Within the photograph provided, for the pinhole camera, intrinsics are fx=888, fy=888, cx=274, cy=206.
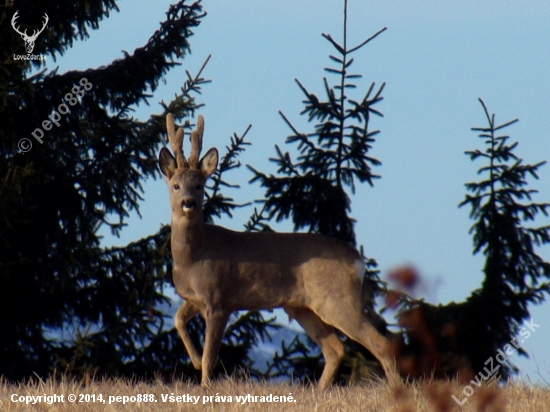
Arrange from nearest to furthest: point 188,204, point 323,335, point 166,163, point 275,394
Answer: point 275,394
point 188,204
point 166,163
point 323,335

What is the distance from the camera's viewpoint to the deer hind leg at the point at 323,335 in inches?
308

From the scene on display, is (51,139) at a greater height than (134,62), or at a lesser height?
lesser

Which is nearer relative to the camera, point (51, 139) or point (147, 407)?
point (147, 407)

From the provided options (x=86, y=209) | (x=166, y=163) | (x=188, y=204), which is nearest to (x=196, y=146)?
(x=166, y=163)

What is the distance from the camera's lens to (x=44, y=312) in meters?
11.4

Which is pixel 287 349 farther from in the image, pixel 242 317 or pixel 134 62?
pixel 134 62

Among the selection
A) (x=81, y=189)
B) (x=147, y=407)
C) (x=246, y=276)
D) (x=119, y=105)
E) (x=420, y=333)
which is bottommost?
(x=147, y=407)

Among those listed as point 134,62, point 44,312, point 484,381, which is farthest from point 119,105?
point 484,381

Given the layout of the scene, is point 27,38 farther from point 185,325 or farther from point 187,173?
point 185,325

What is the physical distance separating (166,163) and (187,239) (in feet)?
2.22

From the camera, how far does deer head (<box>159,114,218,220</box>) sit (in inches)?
288

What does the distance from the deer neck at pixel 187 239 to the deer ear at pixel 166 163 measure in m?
0.39

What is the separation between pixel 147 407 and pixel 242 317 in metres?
6.26

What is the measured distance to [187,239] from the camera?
7.61 meters
